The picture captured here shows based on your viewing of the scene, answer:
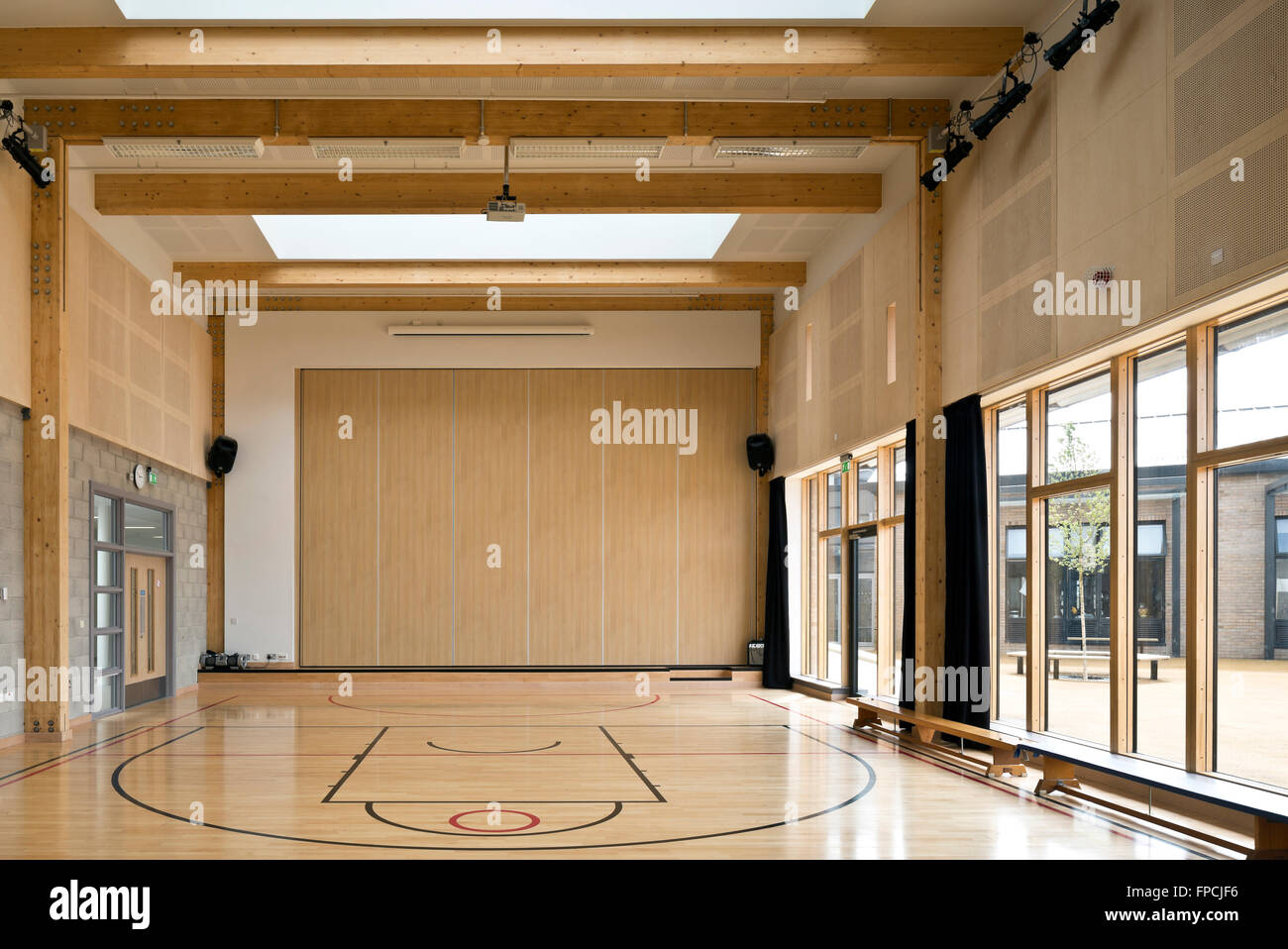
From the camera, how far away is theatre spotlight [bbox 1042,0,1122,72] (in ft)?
22.1

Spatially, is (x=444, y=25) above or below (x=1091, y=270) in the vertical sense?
above

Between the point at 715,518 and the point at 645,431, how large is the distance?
1.76m

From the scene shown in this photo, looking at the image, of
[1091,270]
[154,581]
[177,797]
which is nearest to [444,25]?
[1091,270]

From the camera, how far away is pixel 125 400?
503 inches

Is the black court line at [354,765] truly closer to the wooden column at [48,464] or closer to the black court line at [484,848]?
the black court line at [484,848]

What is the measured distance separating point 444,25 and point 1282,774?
7757mm

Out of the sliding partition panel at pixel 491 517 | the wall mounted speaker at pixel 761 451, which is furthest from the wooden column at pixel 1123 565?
the sliding partition panel at pixel 491 517

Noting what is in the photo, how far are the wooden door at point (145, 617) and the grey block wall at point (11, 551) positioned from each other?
10.1ft

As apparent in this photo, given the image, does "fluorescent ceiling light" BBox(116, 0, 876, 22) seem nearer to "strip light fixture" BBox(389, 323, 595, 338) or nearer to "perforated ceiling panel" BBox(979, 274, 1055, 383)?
"perforated ceiling panel" BBox(979, 274, 1055, 383)

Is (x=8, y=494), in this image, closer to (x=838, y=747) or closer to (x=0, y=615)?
(x=0, y=615)

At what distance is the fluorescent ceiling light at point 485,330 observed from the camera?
16.8 metres

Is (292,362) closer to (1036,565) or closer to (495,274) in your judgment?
(495,274)

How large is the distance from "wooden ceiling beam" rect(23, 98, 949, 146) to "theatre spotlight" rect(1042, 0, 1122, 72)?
2837 millimetres
